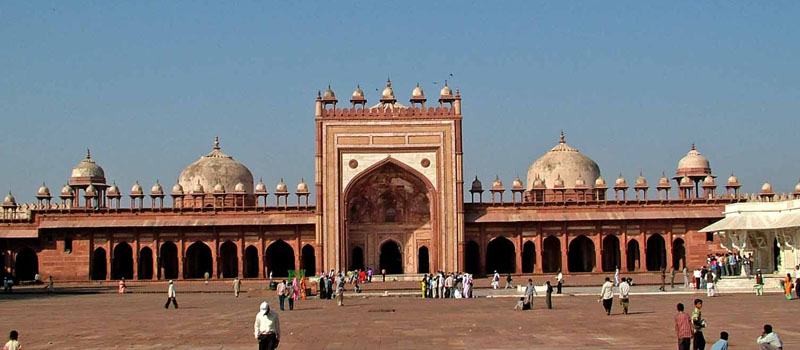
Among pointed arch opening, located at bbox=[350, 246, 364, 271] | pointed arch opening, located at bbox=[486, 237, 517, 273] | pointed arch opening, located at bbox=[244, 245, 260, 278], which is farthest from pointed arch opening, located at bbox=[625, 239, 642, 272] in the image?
pointed arch opening, located at bbox=[244, 245, 260, 278]

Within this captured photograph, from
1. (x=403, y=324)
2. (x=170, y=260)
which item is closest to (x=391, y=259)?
(x=170, y=260)

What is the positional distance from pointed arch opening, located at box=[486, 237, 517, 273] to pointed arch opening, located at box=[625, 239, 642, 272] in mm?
5168

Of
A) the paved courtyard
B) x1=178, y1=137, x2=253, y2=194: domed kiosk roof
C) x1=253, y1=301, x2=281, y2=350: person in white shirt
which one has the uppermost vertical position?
x1=178, y1=137, x2=253, y2=194: domed kiosk roof

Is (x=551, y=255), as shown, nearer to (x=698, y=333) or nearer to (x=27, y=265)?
(x=27, y=265)

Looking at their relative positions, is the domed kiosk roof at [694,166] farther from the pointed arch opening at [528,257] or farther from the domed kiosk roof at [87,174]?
the domed kiosk roof at [87,174]

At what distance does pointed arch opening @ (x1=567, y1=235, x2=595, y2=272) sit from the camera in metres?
47.7

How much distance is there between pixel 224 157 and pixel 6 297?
22283mm

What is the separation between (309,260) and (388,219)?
5.05 meters

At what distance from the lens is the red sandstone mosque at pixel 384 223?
4450cm

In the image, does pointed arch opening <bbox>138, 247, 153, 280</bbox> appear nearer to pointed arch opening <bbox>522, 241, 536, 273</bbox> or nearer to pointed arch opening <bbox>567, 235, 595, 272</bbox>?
pointed arch opening <bbox>522, 241, 536, 273</bbox>

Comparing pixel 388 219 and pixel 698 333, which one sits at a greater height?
pixel 388 219

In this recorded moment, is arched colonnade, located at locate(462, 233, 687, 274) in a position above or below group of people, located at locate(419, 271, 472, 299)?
above

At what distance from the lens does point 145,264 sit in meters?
48.7

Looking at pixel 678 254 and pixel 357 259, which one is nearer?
pixel 357 259
